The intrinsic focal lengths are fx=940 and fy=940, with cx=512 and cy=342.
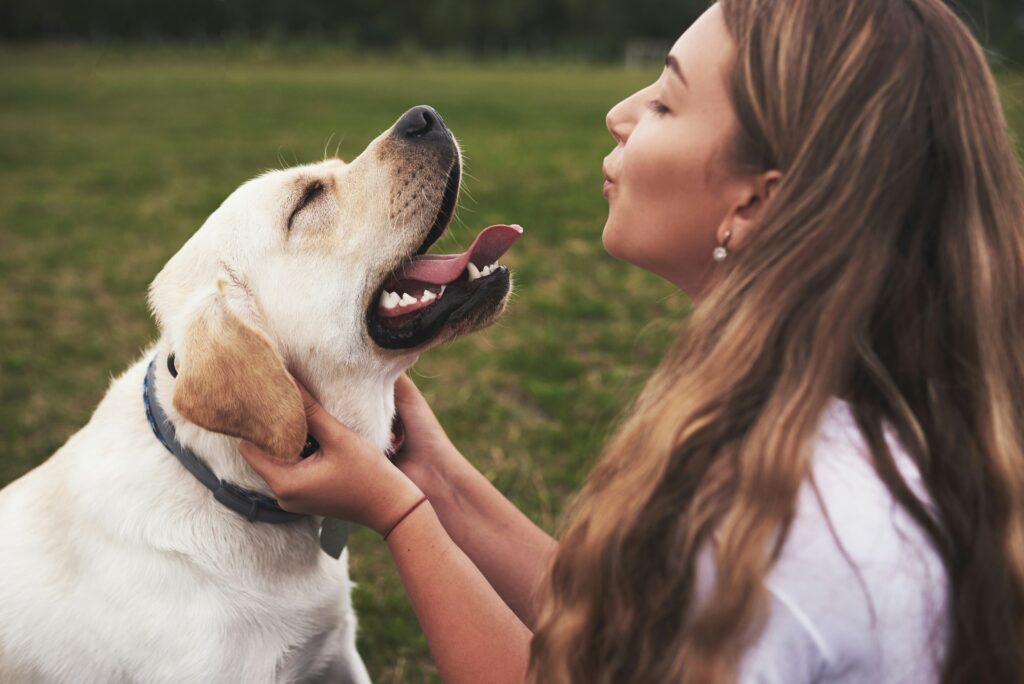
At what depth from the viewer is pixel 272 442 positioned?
203 centimetres

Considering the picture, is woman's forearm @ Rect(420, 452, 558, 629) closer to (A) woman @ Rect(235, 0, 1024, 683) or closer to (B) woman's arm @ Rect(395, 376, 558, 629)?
(B) woman's arm @ Rect(395, 376, 558, 629)

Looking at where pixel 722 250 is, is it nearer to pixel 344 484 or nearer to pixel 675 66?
pixel 675 66

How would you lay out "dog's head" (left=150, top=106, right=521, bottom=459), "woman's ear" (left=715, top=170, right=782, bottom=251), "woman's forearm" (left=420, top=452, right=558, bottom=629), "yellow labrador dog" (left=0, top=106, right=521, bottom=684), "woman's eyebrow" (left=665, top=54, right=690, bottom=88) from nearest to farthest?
"woman's ear" (left=715, top=170, right=782, bottom=251), "woman's eyebrow" (left=665, top=54, right=690, bottom=88), "yellow labrador dog" (left=0, top=106, right=521, bottom=684), "dog's head" (left=150, top=106, right=521, bottom=459), "woman's forearm" (left=420, top=452, right=558, bottom=629)

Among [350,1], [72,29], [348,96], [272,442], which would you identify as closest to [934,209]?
[272,442]

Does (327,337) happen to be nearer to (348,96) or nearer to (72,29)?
(348,96)

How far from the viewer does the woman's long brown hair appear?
1.49m

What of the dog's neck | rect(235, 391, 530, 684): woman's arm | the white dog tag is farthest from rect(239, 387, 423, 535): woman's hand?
the white dog tag

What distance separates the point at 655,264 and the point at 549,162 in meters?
8.15

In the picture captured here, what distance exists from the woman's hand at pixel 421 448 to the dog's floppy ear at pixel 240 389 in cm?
63

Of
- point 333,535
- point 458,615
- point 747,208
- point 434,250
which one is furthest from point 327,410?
point 434,250

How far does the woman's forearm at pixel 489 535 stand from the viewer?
262 cm

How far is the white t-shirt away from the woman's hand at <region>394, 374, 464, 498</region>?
1.33 metres

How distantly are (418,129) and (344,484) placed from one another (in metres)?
1.05

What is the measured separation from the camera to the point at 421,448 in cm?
268
